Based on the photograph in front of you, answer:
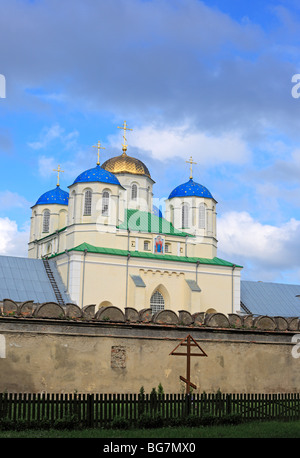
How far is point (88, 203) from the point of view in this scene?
148ft

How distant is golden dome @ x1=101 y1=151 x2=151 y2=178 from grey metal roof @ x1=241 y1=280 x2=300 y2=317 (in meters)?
12.2

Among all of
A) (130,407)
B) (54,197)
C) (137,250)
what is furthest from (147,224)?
(130,407)

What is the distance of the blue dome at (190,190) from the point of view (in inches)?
1981

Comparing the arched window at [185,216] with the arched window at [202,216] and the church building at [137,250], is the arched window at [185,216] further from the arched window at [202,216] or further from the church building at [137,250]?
the arched window at [202,216]

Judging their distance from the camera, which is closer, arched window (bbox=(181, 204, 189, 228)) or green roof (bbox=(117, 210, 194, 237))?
green roof (bbox=(117, 210, 194, 237))

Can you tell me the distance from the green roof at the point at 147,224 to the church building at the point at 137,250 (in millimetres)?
74

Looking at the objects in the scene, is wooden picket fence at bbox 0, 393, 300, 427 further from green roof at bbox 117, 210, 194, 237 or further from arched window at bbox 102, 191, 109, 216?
green roof at bbox 117, 210, 194, 237

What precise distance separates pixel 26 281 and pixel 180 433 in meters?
29.6

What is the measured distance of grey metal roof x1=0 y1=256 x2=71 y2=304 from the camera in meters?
40.7

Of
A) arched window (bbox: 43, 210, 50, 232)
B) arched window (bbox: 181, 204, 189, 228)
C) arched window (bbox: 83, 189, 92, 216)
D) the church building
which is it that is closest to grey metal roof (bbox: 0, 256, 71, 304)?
the church building

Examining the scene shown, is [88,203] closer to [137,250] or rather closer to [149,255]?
[137,250]

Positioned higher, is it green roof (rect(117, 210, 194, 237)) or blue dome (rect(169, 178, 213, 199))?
Result: blue dome (rect(169, 178, 213, 199))
